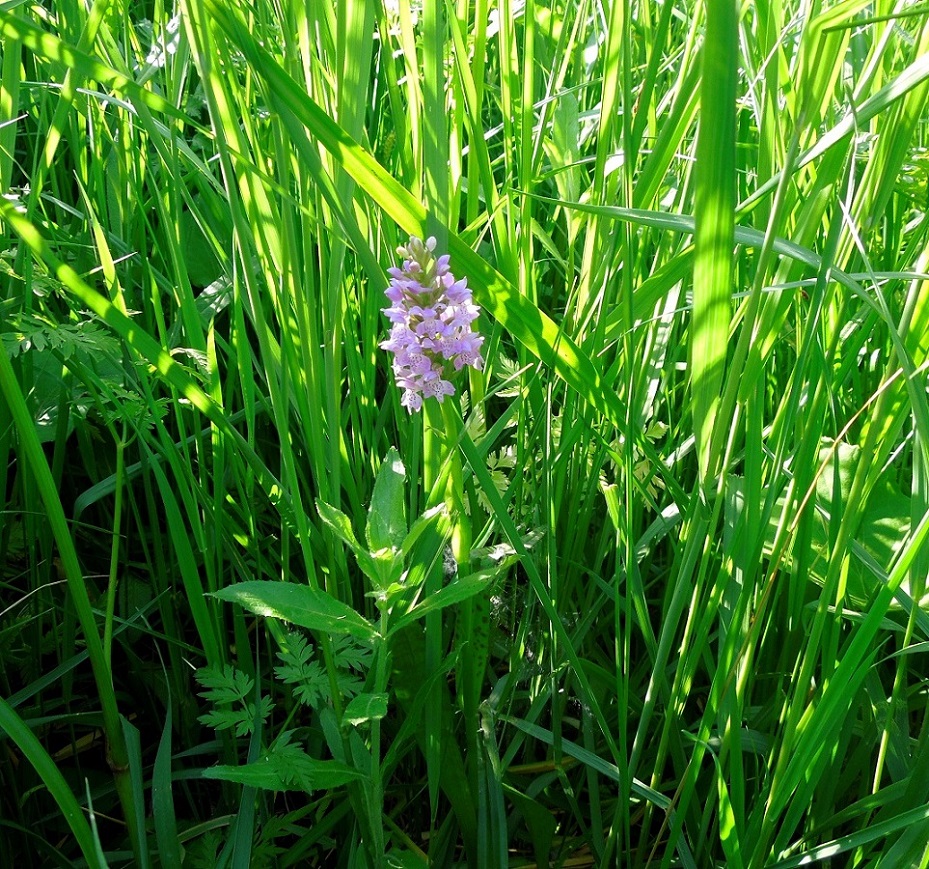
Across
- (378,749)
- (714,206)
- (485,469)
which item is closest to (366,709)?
(378,749)

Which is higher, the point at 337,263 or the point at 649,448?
the point at 337,263

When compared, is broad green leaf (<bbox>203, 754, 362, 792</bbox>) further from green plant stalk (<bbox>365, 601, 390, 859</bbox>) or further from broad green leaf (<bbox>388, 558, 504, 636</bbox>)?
broad green leaf (<bbox>388, 558, 504, 636</bbox>)

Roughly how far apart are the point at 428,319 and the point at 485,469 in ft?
0.40

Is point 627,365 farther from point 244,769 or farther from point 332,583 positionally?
point 244,769

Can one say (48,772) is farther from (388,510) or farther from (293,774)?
(388,510)

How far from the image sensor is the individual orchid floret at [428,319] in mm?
588

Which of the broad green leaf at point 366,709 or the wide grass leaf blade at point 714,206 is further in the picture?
the broad green leaf at point 366,709

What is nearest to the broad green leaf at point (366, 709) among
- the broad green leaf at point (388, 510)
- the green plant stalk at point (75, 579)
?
the broad green leaf at point (388, 510)

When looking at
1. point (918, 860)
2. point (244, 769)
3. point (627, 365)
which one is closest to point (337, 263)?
point (627, 365)

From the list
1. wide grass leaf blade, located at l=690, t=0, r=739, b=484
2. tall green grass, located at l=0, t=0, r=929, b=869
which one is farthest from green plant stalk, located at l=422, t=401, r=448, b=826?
wide grass leaf blade, located at l=690, t=0, r=739, b=484

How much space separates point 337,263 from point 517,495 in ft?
1.12

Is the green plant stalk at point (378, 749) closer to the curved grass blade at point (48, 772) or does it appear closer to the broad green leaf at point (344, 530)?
the broad green leaf at point (344, 530)

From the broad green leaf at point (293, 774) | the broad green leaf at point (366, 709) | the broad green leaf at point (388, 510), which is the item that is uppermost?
the broad green leaf at point (388, 510)

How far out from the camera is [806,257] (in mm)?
577
